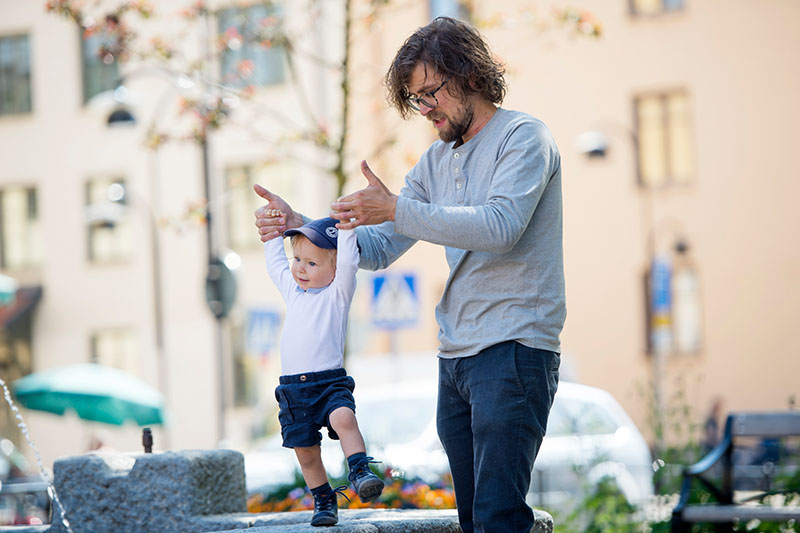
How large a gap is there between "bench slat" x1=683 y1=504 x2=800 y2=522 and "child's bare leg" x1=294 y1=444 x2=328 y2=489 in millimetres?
2929

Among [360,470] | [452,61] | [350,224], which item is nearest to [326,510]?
[360,470]

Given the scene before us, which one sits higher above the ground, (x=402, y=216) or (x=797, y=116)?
(x=797, y=116)

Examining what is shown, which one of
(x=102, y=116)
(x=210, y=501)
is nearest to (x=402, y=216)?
(x=210, y=501)

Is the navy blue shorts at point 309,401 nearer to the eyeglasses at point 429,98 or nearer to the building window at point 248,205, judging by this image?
the eyeglasses at point 429,98

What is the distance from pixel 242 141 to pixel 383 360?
930 cm

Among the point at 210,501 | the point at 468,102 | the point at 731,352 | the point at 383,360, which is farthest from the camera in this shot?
the point at 731,352

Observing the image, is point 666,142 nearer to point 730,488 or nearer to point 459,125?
point 730,488

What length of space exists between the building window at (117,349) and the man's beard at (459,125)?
930 inches

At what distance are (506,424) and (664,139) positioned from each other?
74.8 feet

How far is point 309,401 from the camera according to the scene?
13.5 feet

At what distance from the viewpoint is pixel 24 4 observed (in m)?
28.6

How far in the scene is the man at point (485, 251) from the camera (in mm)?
3713

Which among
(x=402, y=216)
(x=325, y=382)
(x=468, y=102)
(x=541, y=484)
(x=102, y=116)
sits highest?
(x=102, y=116)

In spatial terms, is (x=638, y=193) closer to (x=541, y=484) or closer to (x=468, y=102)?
(x=541, y=484)
